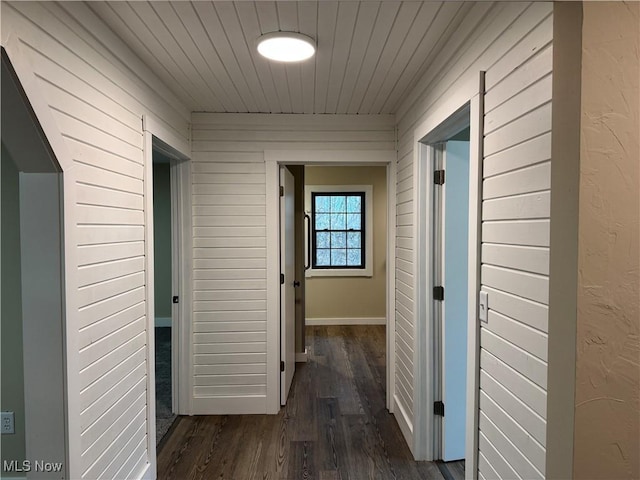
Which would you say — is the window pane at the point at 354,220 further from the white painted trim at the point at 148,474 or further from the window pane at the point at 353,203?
the white painted trim at the point at 148,474

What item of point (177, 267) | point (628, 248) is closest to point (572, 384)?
point (628, 248)

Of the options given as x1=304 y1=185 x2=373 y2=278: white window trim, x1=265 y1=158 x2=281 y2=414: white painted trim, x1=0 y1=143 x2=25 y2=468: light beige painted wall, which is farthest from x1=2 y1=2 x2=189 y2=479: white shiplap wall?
x1=304 y1=185 x2=373 y2=278: white window trim

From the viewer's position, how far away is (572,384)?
3.51 ft

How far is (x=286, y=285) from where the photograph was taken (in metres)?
3.28

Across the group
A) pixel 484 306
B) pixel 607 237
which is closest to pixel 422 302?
pixel 484 306

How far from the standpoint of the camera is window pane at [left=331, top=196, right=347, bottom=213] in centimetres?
580

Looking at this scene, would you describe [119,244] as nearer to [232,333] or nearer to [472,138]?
[232,333]

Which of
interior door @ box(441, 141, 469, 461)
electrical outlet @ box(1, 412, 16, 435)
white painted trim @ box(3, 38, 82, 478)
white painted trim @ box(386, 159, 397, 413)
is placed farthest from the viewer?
white painted trim @ box(386, 159, 397, 413)

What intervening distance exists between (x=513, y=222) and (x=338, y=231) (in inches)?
179

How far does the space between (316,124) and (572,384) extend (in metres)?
2.50

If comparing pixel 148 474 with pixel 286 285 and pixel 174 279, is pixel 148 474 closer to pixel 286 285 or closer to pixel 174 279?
pixel 174 279

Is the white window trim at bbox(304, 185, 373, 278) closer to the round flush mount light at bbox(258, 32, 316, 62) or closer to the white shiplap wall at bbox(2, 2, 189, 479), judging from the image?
the white shiplap wall at bbox(2, 2, 189, 479)

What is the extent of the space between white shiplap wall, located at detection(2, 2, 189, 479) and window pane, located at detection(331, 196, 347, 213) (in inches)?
147

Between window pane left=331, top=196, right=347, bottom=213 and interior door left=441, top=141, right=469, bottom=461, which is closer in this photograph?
interior door left=441, top=141, right=469, bottom=461
